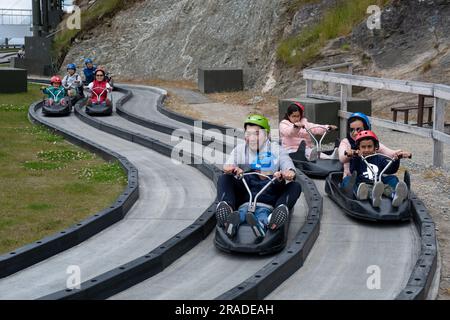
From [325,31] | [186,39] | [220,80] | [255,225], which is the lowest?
[255,225]

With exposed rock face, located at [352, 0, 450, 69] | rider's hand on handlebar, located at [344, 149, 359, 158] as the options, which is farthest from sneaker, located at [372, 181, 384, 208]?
exposed rock face, located at [352, 0, 450, 69]

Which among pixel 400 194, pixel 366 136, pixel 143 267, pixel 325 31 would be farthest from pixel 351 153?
pixel 325 31

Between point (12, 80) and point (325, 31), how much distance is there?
34.1ft

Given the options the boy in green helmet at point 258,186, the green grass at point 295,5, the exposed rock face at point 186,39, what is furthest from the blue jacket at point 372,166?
the green grass at point 295,5

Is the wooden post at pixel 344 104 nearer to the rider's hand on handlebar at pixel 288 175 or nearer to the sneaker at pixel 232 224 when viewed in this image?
the rider's hand on handlebar at pixel 288 175

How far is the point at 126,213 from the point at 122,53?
24.5m

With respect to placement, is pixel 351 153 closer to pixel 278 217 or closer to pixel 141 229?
pixel 278 217

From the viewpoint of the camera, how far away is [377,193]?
7.61 m

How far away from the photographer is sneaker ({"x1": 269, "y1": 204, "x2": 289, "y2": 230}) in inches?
269

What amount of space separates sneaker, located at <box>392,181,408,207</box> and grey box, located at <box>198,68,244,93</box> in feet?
53.5

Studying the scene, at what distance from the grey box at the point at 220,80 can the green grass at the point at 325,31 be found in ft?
6.63

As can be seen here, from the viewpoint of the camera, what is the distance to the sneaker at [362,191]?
7793mm

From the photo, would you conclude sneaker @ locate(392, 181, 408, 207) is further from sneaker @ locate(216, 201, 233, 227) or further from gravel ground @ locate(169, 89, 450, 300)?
sneaker @ locate(216, 201, 233, 227)

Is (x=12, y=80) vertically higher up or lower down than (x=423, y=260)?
higher up
